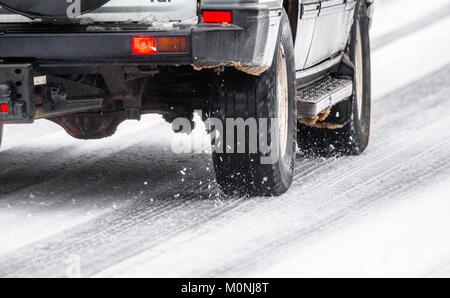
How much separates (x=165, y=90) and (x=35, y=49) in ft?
3.85

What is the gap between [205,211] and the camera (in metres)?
7.17

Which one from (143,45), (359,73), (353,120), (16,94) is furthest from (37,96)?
(359,73)

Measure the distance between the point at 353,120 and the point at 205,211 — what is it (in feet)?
7.67

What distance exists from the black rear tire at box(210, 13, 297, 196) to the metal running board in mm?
404

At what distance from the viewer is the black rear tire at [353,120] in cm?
918

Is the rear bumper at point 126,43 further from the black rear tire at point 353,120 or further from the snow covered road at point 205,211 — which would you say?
the black rear tire at point 353,120

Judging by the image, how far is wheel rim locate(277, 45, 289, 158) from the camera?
756 cm

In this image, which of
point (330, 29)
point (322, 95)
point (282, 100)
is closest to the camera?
point (282, 100)

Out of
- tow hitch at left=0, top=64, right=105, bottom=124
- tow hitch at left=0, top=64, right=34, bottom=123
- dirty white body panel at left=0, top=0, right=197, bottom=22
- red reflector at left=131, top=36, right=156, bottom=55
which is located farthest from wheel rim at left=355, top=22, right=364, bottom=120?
tow hitch at left=0, top=64, right=34, bottom=123

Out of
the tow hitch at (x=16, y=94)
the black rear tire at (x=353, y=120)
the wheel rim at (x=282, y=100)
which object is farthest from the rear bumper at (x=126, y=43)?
the black rear tire at (x=353, y=120)

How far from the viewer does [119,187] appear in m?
8.04

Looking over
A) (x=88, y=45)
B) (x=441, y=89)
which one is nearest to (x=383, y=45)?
(x=441, y=89)

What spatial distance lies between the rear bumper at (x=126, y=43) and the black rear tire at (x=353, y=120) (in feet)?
7.68

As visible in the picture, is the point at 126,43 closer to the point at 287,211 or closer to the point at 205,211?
the point at 205,211
